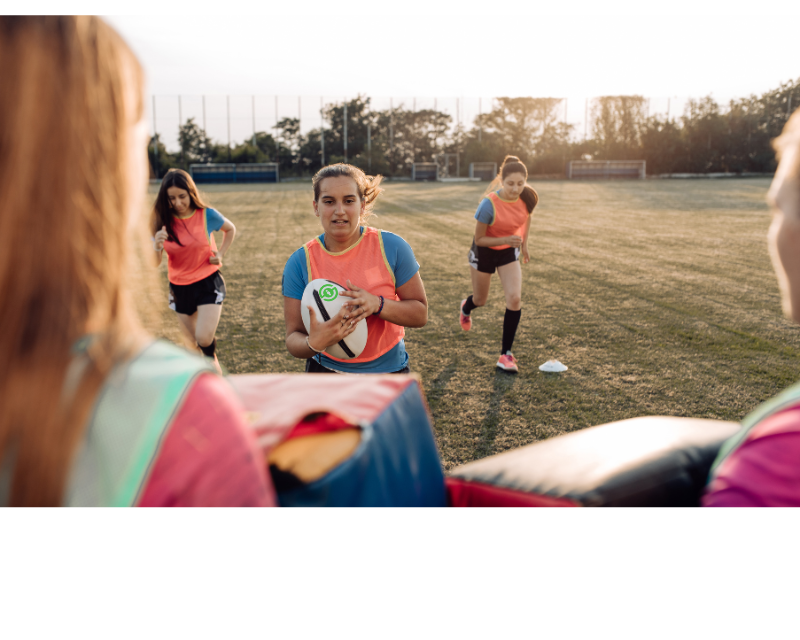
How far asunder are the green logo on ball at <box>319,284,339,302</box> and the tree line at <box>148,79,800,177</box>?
45654 millimetres

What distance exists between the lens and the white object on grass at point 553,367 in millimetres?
5949

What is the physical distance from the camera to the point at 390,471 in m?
1.25

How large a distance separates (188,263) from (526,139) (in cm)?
4993

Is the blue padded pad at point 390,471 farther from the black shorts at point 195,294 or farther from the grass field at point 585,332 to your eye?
the black shorts at point 195,294

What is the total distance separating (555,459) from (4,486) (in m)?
1.08

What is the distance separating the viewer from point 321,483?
1117 mm

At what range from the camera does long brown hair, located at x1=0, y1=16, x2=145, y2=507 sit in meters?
0.90

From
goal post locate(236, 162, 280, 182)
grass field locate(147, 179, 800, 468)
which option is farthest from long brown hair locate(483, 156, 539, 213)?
goal post locate(236, 162, 280, 182)

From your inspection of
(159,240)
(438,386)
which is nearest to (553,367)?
(438,386)

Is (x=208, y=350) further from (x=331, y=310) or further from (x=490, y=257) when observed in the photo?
(x=490, y=257)

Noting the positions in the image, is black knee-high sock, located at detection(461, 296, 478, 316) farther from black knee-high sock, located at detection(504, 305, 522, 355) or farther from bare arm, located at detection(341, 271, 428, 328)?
bare arm, located at detection(341, 271, 428, 328)

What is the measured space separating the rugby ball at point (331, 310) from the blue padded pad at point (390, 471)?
189cm
